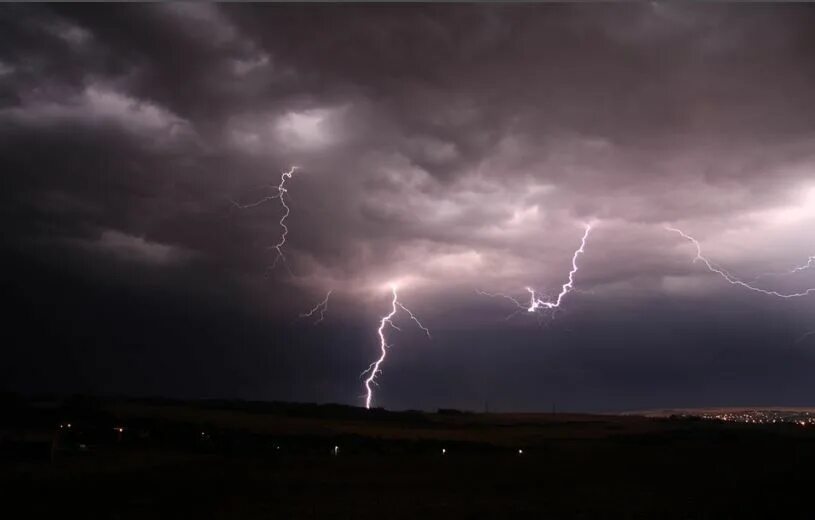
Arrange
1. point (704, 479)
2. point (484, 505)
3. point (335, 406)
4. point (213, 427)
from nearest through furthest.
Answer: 1. point (484, 505)
2. point (704, 479)
3. point (213, 427)
4. point (335, 406)

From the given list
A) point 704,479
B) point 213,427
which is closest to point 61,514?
point 704,479

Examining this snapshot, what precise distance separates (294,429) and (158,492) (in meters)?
38.2

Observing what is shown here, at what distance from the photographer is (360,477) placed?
86.0 feet

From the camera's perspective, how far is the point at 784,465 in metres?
31.1

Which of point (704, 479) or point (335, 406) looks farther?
point (335, 406)

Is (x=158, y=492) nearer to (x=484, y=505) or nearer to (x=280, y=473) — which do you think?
(x=280, y=473)

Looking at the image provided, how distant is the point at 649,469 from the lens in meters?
30.0

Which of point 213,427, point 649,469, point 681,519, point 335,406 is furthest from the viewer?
point 335,406

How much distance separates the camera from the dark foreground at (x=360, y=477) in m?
17.8

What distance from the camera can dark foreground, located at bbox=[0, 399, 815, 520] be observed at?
58.5 feet

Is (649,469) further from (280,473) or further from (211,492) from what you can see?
(211,492)

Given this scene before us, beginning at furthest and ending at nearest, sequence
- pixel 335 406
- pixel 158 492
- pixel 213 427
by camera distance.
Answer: pixel 335 406, pixel 213 427, pixel 158 492

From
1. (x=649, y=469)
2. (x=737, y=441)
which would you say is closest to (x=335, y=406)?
(x=737, y=441)

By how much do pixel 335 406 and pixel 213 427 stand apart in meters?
50.6
